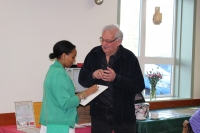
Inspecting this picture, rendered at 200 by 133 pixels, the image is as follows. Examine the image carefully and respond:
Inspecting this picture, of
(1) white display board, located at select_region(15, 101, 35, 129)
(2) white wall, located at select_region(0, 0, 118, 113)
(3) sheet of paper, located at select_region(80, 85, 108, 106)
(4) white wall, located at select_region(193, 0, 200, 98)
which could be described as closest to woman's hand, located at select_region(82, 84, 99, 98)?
(3) sheet of paper, located at select_region(80, 85, 108, 106)

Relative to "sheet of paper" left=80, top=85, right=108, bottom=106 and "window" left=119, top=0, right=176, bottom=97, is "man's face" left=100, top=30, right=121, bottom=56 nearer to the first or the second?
"sheet of paper" left=80, top=85, right=108, bottom=106

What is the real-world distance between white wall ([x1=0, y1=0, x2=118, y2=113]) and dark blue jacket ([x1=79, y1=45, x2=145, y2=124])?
0.89 metres

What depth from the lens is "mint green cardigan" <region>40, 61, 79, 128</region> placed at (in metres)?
2.01

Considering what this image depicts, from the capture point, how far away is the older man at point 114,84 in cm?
225

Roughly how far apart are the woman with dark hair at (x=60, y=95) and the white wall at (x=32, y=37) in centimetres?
96

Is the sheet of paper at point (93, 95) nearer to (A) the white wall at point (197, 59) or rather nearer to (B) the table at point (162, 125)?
(B) the table at point (162, 125)

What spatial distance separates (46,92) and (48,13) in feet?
4.36

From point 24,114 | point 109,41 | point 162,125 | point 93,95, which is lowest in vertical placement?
point 162,125

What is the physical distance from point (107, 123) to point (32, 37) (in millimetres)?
1282

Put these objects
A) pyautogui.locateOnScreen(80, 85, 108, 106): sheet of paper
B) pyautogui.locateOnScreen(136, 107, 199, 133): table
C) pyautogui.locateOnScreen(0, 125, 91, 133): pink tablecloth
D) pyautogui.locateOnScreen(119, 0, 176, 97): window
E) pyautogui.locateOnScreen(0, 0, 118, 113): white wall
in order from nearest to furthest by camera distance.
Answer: pyautogui.locateOnScreen(80, 85, 108, 106): sheet of paper, pyautogui.locateOnScreen(0, 125, 91, 133): pink tablecloth, pyautogui.locateOnScreen(0, 0, 118, 113): white wall, pyautogui.locateOnScreen(136, 107, 199, 133): table, pyautogui.locateOnScreen(119, 0, 176, 97): window

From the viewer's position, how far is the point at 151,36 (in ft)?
14.8

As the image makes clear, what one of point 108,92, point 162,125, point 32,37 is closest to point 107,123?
point 108,92

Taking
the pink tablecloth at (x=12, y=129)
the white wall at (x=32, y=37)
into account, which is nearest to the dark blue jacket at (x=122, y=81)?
the pink tablecloth at (x=12, y=129)

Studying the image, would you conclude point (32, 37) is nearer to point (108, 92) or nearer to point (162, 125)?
point (108, 92)
